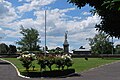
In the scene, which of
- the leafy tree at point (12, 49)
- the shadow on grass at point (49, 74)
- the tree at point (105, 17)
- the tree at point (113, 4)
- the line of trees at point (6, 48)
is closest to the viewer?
the tree at point (113, 4)

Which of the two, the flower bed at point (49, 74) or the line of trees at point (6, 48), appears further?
the line of trees at point (6, 48)

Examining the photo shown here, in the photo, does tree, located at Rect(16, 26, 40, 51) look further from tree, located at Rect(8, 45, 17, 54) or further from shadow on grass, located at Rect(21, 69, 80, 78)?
shadow on grass, located at Rect(21, 69, 80, 78)

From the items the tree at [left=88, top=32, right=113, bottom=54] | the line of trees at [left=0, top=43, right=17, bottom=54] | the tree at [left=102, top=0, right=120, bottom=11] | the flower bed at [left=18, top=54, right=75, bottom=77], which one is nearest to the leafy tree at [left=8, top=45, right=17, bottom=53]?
the line of trees at [left=0, top=43, right=17, bottom=54]

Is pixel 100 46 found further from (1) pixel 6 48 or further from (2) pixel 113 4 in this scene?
(2) pixel 113 4

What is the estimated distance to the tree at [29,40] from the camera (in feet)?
432

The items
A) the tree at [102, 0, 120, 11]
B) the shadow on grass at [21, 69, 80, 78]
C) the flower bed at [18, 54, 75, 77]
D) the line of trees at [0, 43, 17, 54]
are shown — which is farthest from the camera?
the line of trees at [0, 43, 17, 54]

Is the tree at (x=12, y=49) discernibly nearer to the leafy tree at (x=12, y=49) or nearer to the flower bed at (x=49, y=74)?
the leafy tree at (x=12, y=49)

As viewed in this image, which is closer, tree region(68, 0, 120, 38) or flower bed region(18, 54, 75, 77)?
tree region(68, 0, 120, 38)

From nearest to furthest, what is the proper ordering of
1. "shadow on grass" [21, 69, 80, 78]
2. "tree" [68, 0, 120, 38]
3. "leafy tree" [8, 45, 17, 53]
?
"tree" [68, 0, 120, 38] < "shadow on grass" [21, 69, 80, 78] < "leafy tree" [8, 45, 17, 53]

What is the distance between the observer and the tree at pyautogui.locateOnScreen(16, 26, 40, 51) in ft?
432

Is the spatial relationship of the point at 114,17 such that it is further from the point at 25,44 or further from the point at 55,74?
the point at 25,44

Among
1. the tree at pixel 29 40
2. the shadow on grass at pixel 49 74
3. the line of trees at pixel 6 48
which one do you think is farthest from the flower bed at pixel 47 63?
the line of trees at pixel 6 48

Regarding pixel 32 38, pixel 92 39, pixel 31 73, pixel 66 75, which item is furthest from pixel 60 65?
pixel 92 39

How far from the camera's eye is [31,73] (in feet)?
106
